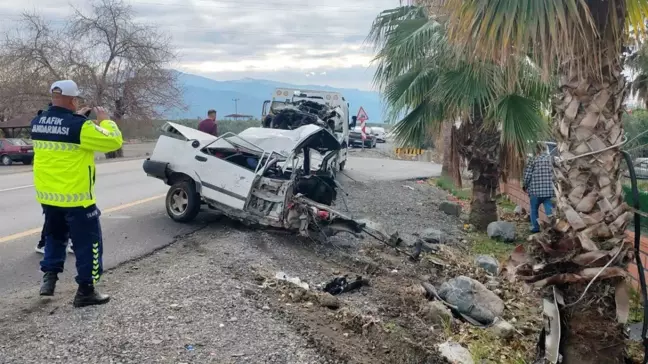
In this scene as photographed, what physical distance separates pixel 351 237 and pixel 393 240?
1069 millimetres

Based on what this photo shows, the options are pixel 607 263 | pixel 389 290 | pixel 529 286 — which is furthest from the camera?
pixel 389 290

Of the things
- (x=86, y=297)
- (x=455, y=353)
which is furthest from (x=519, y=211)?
(x=86, y=297)

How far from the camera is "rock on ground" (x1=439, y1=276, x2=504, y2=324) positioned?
5.94 metres

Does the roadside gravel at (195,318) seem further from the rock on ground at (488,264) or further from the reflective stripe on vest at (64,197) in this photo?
the rock on ground at (488,264)

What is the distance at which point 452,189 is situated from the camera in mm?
17344

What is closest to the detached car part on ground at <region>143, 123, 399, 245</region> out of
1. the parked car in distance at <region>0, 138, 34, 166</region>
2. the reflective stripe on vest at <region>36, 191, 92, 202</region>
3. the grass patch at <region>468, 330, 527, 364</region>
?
the grass patch at <region>468, 330, 527, 364</region>

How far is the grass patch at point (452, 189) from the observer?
16.8 metres

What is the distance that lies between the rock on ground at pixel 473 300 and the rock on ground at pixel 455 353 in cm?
107

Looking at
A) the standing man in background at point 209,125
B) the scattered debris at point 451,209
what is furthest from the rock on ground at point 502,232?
the standing man in background at point 209,125

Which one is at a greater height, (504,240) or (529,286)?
(529,286)

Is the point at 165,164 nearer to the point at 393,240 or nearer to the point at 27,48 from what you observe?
the point at 393,240

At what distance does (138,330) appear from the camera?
435 cm

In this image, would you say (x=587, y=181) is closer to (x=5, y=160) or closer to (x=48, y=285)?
(x=48, y=285)

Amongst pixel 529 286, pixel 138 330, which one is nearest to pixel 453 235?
pixel 529 286
